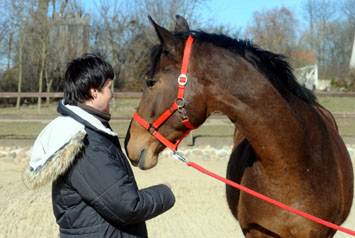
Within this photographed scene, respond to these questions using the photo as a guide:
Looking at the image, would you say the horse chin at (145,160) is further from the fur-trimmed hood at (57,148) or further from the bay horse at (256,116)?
the fur-trimmed hood at (57,148)

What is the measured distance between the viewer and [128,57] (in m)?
18.7

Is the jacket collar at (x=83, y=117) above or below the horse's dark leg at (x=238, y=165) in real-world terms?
above

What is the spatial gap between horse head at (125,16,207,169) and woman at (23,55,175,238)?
11.0 inches

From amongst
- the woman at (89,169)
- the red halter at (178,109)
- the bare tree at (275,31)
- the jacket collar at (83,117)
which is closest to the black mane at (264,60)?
the red halter at (178,109)

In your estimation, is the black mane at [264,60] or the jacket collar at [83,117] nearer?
the jacket collar at [83,117]

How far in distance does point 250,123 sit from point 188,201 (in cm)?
335

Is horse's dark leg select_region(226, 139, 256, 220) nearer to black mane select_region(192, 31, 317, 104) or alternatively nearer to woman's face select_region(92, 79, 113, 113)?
black mane select_region(192, 31, 317, 104)

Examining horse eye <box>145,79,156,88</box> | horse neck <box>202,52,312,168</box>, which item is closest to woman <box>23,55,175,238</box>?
horse eye <box>145,79,156,88</box>

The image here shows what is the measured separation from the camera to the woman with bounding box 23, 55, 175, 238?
157 cm

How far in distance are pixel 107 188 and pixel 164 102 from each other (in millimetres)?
649

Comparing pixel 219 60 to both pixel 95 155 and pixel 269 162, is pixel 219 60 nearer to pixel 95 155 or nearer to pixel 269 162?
pixel 269 162

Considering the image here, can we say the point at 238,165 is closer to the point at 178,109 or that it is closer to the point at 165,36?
the point at 178,109

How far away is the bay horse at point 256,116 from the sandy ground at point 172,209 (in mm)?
1971

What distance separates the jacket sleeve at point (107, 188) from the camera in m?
1.57
